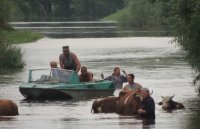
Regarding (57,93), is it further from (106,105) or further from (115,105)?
(115,105)

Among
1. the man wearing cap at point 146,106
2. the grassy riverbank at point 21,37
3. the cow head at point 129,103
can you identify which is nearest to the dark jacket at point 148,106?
the man wearing cap at point 146,106

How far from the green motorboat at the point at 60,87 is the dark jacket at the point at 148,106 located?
6.08m

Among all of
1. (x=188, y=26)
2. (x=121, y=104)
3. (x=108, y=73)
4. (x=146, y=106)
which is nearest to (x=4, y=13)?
(x=108, y=73)

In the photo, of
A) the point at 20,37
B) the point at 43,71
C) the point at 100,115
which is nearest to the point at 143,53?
the point at 20,37

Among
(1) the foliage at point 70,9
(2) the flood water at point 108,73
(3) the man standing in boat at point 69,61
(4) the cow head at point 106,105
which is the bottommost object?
(2) the flood water at point 108,73

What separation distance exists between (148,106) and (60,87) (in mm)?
6404

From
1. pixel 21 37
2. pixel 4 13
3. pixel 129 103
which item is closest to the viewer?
pixel 129 103

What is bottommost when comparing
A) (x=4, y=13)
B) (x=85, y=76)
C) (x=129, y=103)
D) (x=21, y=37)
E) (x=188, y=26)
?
(x=129, y=103)

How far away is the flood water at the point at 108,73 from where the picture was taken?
20.0 metres

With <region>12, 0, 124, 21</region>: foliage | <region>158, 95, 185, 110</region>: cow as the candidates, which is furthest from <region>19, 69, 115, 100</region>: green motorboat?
<region>12, 0, 124, 21</region>: foliage

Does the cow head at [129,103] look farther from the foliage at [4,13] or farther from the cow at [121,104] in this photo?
the foliage at [4,13]

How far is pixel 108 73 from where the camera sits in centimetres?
3947

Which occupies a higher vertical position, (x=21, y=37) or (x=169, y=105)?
(x=21, y=37)

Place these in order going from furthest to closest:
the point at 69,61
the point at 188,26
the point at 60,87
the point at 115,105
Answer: the point at 69,61
the point at 60,87
the point at 188,26
the point at 115,105
